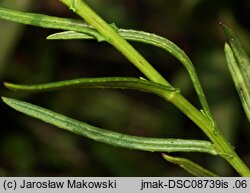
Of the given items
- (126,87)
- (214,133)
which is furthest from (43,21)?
(214,133)

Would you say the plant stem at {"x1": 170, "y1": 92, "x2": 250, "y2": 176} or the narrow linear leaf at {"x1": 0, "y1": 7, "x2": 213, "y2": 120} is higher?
the narrow linear leaf at {"x1": 0, "y1": 7, "x2": 213, "y2": 120}

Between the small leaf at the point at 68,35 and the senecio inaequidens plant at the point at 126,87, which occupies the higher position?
the small leaf at the point at 68,35

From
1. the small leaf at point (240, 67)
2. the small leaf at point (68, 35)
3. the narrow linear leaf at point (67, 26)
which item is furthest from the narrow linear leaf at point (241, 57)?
the small leaf at point (68, 35)

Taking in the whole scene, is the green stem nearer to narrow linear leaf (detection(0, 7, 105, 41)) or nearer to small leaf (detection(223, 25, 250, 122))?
narrow linear leaf (detection(0, 7, 105, 41))

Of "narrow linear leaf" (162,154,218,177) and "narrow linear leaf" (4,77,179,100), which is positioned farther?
"narrow linear leaf" (162,154,218,177)

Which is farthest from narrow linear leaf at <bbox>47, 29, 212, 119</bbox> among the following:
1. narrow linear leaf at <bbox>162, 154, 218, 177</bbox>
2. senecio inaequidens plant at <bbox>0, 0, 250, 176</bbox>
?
narrow linear leaf at <bbox>162, 154, 218, 177</bbox>

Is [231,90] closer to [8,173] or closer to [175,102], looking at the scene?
[8,173]

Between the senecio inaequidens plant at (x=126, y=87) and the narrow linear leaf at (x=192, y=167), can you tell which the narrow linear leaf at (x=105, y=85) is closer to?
the senecio inaequidens plant at (x=126, y=87)
